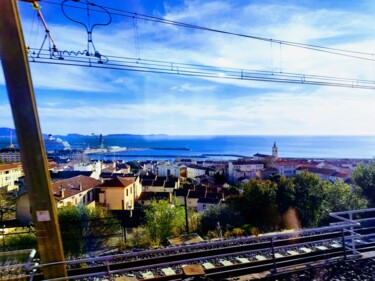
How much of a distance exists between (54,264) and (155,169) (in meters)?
49.0

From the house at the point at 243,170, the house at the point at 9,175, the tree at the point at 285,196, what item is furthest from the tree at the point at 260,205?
the house at the point at 243,170

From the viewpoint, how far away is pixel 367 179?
11484 mm

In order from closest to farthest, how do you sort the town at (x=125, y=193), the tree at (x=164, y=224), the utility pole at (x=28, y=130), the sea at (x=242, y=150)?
the utility pole at (x=28, y=130), the tree at (x=164, y=224), the town at (x=125, y=193), the sea at (x=242, y=150)

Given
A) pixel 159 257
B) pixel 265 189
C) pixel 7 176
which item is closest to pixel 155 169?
pixel 7 176

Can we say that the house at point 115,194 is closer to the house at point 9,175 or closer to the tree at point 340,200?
the house at point 9,175

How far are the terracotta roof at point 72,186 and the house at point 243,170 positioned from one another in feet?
69.1

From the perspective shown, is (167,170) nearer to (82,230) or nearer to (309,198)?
(309,198)

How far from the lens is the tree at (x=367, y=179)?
11281mm

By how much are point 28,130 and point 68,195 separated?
17.3 m

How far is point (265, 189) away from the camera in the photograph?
13.3 metres

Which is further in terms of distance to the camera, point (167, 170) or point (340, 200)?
point (167, 170)

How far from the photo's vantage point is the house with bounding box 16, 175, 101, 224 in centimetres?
1738

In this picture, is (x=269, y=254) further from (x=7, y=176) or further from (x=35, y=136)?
(x=7, y=176)

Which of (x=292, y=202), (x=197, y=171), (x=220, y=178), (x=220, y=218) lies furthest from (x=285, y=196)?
(x=197, y=171)
